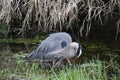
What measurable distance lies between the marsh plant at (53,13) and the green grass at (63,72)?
3.31 feet

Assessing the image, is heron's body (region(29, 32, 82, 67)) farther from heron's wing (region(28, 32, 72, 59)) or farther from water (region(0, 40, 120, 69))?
water (region(0, 40, 120, 69))

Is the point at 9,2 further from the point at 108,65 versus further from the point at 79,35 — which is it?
the point at 108,65

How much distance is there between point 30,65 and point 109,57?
1.14 meters

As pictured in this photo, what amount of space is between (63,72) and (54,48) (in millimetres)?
1123

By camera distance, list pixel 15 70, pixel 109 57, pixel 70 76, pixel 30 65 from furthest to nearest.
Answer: pixel 109 57 → pixel 30 65 → pixel 15 70 → pixel 70 76

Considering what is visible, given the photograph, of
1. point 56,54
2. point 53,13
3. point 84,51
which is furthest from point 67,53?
point 53,13

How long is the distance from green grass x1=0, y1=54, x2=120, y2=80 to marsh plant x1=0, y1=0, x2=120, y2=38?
1.01 metres

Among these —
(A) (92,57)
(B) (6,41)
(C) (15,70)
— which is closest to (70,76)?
(C) (15,70)

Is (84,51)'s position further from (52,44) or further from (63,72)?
(63,72)

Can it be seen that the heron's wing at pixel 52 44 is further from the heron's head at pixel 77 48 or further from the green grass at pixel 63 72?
the green grass at pixel 63 72

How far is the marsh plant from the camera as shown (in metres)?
5.63

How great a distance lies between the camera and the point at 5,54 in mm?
5312

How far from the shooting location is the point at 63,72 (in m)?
3.99

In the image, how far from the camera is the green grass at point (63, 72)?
3.99 m
